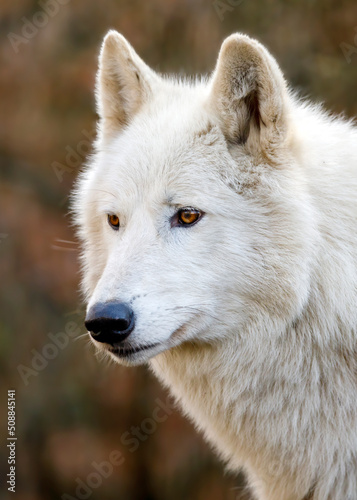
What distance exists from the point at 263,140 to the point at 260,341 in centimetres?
111

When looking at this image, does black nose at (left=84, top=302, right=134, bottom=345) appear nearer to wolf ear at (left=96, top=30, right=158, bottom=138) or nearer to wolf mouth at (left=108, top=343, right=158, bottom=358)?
wolf mouth at (left=108, top=343, right=158, bottom=358)

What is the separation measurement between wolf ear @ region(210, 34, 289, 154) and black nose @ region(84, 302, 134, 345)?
1180 mm

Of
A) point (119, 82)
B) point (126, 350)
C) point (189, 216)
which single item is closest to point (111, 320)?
point (126, 350)

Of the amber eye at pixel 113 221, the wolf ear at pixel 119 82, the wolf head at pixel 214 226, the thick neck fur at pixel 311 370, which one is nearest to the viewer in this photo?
the wolf head at pixel 214 226

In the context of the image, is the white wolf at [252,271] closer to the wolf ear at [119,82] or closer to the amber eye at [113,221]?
the amber eye at [113,221]

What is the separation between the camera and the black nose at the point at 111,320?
3.08 meters

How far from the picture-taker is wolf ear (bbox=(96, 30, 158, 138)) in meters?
3.97

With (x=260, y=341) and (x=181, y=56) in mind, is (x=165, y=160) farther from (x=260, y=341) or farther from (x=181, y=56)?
(x=181, y=56)

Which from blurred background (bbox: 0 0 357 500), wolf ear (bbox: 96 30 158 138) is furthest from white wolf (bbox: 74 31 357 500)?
blurred background (bbox: 0 0 357 500)

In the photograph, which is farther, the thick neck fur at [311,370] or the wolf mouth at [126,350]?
the thick neck fur at [311,370]

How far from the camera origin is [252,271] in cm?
335

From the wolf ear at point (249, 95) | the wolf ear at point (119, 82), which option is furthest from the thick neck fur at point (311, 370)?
the wolf ear at point (119, 82)

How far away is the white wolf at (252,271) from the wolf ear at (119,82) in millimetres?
519

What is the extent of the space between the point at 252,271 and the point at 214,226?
319 mm
